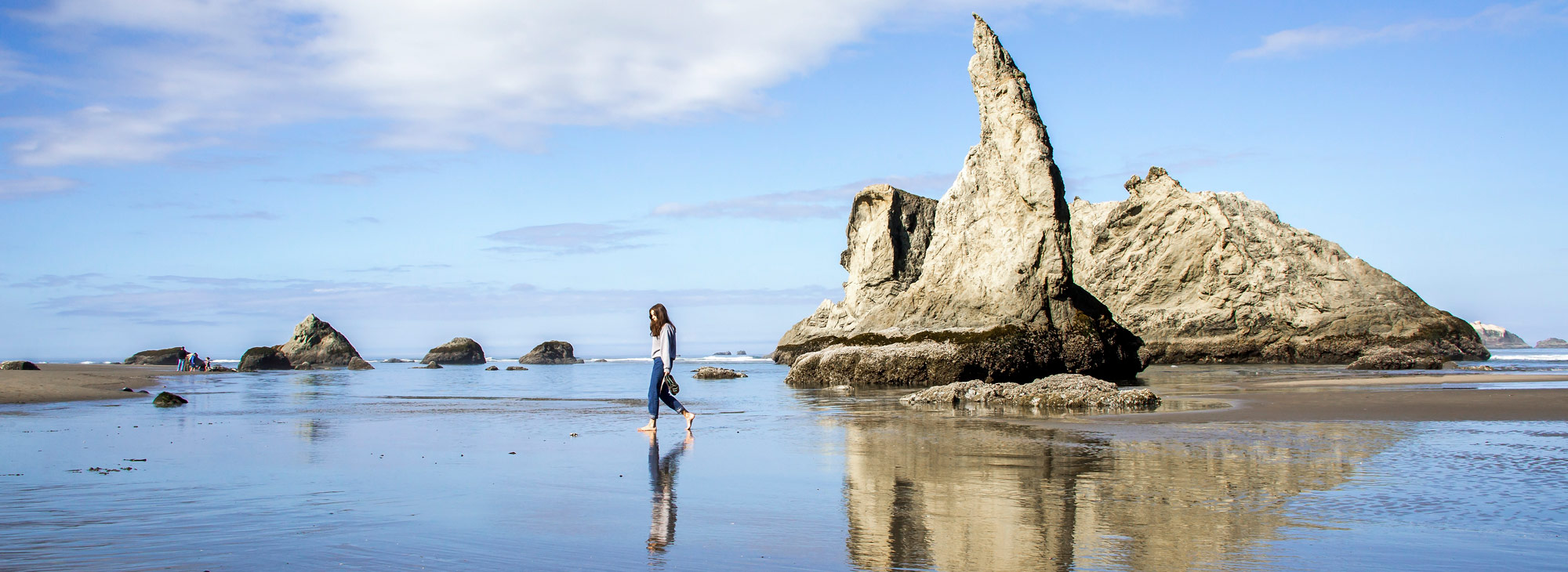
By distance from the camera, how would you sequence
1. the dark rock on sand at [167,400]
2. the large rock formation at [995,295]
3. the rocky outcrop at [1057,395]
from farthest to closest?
the large rock formation at [995,295]
the dark rock on sand at [167,400]
the rocky outcrop at [1057,395]

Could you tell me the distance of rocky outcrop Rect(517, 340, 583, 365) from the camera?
78.2 m

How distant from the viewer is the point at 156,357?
6281 centimetres

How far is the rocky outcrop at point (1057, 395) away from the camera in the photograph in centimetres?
1348

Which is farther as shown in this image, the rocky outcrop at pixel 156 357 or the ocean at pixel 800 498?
the rocky outcrop at pixel 156 357

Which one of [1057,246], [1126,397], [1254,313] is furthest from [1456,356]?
[1126,397]

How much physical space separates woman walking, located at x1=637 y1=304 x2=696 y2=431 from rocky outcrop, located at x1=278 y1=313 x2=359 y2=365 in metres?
54.9

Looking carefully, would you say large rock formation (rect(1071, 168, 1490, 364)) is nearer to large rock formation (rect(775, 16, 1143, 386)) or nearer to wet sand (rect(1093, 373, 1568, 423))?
large rock formation (rect(775, 16, 1143, 386))

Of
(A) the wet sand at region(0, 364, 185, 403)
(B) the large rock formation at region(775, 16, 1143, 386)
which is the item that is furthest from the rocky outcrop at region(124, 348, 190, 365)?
(B) the large rock formation at region(775, 16, 1143, 386)

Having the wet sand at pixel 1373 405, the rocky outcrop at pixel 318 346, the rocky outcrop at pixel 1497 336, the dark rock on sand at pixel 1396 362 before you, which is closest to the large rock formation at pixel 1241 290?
the dark rock on sand at pixel 1396 362

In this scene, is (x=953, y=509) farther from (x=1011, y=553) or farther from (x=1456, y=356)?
(x=1456, y=356)

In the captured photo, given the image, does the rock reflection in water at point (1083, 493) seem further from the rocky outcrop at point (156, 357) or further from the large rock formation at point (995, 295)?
the rocky outcrop at point (156, 357)

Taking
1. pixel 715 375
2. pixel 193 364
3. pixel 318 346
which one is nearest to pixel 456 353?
pixel 318 346

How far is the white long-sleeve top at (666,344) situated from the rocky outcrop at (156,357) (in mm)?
63169

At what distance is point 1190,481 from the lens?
21.0 feet
